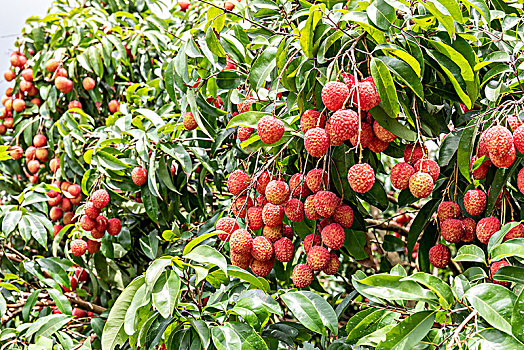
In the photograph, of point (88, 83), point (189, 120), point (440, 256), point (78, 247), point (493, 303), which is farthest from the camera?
point (88, 83)

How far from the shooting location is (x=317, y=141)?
101 centimetres

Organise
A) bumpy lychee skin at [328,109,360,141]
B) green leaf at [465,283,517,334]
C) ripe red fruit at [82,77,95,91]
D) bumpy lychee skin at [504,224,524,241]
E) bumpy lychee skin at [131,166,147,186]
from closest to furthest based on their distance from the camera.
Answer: green leaf at [465,283,517,334]
bumpy lychee skin at [328,109,360,141]
bumpy lychee skin at [504,224,524,241]
bumpy lychee skin at [131,166,147,186]
ripe red fruit at [82,77,95,91]

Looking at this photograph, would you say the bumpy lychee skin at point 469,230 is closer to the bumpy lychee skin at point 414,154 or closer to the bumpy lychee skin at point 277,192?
the bumpy lychee skin at point 414,154

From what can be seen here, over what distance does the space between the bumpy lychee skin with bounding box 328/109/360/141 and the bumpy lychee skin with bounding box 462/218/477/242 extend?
44cm

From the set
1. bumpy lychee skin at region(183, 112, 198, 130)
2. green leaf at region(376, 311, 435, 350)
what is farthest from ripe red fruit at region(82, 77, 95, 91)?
green leaf at region(376, 311, 435, 350)

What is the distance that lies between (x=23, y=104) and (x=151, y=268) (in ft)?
7.47

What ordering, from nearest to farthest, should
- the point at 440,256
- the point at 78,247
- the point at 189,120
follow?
the point at 440,256, the point at 189,120, the point at 78,247

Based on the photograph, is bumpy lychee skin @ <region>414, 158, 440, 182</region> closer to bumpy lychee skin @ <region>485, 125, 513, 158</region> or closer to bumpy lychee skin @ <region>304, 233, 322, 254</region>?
bumpy lychee skin @ <region>485, 125, 513, 158</region>

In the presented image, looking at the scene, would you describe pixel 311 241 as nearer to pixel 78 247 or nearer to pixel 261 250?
pixel 261 250

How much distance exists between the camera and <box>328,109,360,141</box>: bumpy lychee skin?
0.96m

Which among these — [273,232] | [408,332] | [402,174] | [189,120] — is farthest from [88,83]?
[408,332]

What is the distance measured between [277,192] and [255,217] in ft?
0.37

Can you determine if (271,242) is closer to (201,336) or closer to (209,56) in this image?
(201,336)

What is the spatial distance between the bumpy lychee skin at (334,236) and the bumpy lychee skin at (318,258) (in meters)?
0.03
